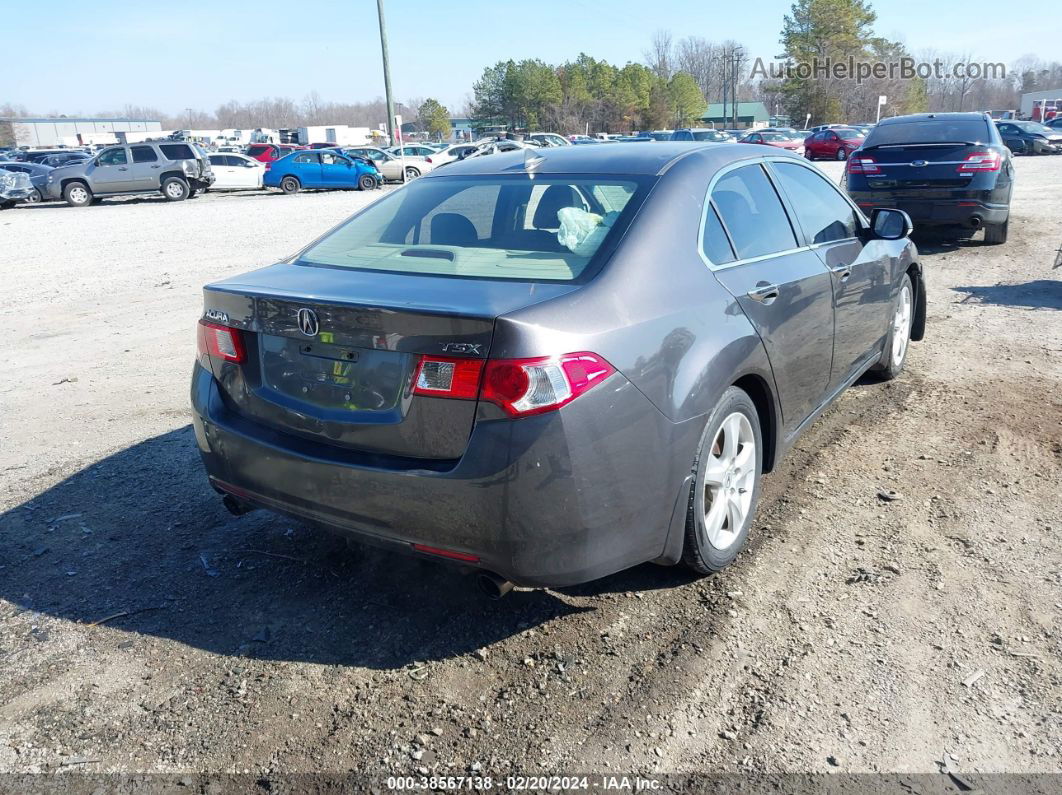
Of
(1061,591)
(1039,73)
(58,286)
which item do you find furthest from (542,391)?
(1039,73)

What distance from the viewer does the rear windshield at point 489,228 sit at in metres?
3.11

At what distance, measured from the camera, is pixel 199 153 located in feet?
93.1

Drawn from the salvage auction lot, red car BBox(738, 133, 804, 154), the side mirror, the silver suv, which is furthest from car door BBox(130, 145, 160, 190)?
the side mirror

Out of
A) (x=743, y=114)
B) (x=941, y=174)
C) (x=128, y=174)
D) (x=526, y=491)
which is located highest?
(x=743, y=114)

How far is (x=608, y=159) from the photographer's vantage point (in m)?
3.69

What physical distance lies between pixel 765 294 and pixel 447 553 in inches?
68.7

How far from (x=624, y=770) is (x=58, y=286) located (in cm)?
1088

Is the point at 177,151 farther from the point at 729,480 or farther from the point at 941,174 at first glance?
the point at 729,480

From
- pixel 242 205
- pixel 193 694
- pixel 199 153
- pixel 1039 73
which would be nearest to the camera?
pixel 193 694

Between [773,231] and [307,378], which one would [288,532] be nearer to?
[307,378]

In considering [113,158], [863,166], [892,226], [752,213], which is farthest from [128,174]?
[752,213]

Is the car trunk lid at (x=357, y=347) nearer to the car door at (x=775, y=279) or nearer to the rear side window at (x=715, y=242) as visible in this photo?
the rear side window at (x=715, y=242)

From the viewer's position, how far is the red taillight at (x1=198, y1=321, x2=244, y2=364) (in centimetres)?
314

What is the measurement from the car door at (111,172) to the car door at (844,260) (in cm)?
2696
